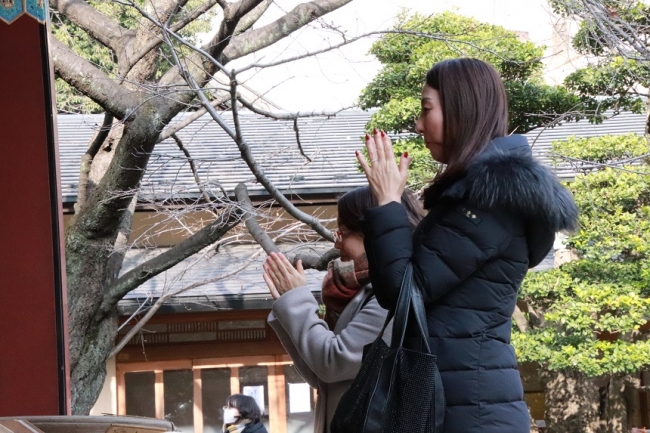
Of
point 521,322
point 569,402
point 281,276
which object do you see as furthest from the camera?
point 569,402

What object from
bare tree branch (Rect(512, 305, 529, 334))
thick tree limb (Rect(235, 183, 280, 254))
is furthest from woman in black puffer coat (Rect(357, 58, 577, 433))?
bare tree branch (Rect(512, 305, 529, 334))

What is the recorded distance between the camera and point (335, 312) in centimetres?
268

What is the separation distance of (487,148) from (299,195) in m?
7.98

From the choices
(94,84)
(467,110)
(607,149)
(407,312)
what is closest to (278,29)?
(94,84)

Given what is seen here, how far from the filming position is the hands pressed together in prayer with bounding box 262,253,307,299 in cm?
246

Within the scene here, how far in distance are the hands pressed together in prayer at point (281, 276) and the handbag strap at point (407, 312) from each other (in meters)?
0.69

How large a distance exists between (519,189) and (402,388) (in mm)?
502

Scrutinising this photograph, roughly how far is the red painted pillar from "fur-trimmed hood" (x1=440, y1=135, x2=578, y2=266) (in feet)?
7.10

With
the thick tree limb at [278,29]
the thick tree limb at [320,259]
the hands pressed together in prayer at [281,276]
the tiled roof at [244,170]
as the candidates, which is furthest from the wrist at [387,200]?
the tiled roof at [244,170]

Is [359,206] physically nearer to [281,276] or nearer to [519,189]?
[281,276]

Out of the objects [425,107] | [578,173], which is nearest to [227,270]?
[578,173]

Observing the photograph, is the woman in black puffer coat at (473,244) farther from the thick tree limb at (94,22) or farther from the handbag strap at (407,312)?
the thick tree limb at (94,22)

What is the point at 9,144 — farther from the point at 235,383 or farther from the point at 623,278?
the point at 235,383

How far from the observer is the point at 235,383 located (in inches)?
413
